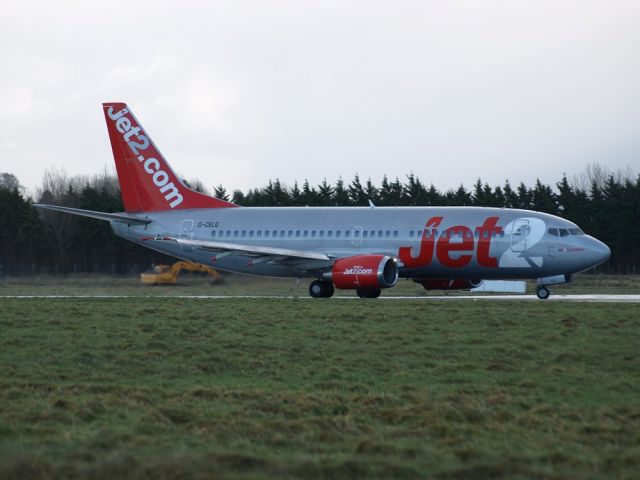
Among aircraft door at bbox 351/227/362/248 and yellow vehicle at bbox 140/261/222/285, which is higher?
aircraft door at bbox 351/227/362/248

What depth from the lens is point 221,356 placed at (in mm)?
17578

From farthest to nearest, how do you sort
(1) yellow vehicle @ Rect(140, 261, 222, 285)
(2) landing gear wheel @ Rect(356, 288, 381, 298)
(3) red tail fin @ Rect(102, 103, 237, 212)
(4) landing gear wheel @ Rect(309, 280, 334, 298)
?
(1) yellow vehicle @ Rect(140, 261, 222, 285), (3) red tail fin @ Rect(102, 103, 237, 212), (4) landing gear wheel @ Rect(309, 280, 334, 298), (2) landing gear wheel @ Rect(356, 288, 381, 298)

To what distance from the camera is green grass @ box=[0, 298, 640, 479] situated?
9.52m

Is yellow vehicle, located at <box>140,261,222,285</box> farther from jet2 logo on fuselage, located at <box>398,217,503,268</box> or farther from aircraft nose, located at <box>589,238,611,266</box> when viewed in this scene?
aircraft nose, located at <box>589,238,611,266</box>

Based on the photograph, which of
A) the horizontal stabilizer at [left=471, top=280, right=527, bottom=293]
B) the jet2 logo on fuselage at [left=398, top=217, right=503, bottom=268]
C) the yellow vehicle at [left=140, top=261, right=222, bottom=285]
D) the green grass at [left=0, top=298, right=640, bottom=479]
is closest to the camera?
the green grass at [left=0, top=298, right=640, bottom=479]

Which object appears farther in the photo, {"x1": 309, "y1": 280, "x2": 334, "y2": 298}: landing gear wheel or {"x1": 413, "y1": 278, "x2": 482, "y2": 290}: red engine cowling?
{"x1": 413, "y1": 278, "x2": 482, "y2": 290}: red engine cowling

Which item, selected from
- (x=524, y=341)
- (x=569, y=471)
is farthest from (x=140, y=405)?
(x=524, y=341)

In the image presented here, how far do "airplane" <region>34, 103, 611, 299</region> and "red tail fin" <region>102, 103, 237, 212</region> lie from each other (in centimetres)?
4

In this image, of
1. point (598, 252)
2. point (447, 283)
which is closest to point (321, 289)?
point (447, 283)

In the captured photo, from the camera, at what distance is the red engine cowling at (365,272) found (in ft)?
117

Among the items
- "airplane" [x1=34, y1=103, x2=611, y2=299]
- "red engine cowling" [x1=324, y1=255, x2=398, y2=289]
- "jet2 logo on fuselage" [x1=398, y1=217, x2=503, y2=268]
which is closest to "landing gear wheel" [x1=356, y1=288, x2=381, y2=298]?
"airplane" [x1=34, y1=103, x2=611, y2=299]

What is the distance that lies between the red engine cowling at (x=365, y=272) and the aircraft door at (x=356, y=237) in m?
1.68

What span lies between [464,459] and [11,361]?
967cm

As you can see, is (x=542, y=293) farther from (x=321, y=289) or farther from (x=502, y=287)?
(x=502, y=287)
